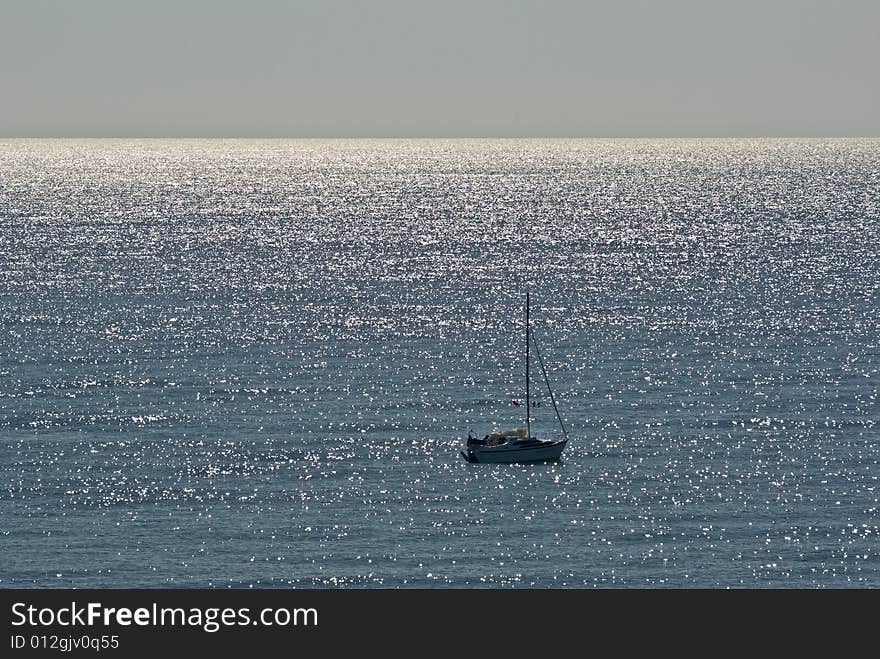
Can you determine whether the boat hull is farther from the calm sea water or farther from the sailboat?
the calm sea water

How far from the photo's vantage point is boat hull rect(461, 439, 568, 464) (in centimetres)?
9181

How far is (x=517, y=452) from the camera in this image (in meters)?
92.3

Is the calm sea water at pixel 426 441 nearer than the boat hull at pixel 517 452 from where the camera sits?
Yes

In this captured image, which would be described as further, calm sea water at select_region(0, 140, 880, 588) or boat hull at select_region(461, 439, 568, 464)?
boat hull at select_region(461, 439, 568, 464)

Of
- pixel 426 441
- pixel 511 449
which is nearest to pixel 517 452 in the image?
pixel 511 449

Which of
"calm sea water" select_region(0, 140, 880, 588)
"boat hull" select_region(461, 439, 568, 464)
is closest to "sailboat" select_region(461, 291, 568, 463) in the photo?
"boat hull" select_region(461, 439, 568, 464)

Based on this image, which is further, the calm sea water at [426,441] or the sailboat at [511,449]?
the sailboat at [511,449]

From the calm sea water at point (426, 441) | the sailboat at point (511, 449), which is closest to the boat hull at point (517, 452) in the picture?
the sailboat at point (511, 449)

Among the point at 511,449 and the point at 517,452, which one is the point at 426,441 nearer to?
the point at 511,449

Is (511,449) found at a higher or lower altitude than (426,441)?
higher

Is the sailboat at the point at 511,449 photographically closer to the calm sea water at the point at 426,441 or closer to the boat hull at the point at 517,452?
the boat hull at the point at 517,452

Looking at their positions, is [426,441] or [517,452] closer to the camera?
[517,452]

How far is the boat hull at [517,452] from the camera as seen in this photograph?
301ft

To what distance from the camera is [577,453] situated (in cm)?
9375
